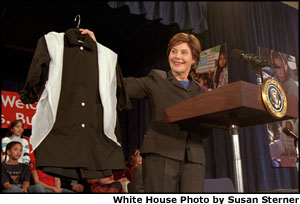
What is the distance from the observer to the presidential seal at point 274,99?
1234 millimetres

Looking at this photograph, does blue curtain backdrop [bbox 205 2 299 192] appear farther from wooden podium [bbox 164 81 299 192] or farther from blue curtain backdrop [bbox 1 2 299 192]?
wooden podium [bbox 164 81 299 192]

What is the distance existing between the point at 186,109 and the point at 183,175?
331 mm

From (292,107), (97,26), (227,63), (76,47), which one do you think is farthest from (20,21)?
(292,107)

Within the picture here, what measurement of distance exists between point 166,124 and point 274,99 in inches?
18.8

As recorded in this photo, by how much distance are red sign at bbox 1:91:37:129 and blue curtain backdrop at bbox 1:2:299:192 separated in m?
0.12

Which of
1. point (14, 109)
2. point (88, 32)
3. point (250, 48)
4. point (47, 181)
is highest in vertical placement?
point (250, 48)

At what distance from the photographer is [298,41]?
316 centimetres

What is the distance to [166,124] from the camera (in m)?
1.53

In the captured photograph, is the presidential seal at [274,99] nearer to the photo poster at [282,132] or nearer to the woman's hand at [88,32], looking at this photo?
the woman's hand at [88,32]

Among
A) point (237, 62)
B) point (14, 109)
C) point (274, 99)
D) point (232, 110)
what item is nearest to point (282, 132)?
point (237, 62)

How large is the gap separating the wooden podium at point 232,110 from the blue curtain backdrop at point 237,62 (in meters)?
0.33

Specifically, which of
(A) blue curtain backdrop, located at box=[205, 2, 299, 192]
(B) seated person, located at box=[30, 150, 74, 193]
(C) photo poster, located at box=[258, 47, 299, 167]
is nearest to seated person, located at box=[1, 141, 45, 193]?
(B) seated person, located at box=[30, 150, 74, 193]

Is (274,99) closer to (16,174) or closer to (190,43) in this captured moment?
(190,43)

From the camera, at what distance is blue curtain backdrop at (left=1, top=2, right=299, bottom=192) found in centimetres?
180
